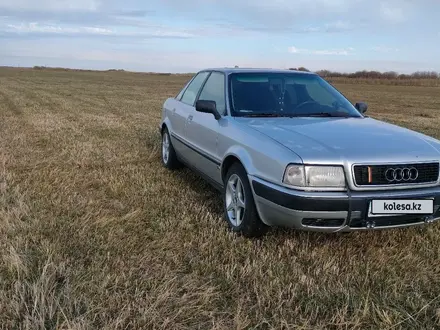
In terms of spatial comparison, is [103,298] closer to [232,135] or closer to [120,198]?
[232,135]

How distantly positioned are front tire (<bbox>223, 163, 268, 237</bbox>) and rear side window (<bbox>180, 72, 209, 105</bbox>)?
1894 mm

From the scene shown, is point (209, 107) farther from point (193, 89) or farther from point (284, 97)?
point (193, 89)

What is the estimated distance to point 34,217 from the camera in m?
4.26

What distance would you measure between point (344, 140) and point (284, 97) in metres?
1.35

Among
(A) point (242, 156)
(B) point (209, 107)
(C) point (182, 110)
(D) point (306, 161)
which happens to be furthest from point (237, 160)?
(C) point (182, 110)

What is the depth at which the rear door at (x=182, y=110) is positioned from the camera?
19.2 ft

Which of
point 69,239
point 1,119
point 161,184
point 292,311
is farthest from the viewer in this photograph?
point 1,119

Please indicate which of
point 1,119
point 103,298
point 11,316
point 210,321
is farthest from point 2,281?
point 1,119

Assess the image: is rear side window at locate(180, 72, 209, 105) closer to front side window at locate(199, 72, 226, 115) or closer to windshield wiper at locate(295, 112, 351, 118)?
front side window at locate(199, 72, 226, 115)

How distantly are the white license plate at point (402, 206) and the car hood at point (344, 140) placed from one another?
296mm

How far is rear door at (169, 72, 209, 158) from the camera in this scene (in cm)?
584

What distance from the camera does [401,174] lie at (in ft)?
11.2

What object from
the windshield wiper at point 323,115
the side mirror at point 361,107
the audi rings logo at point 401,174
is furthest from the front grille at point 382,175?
the side mirror at point 361,107

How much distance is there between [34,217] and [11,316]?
178 cm
